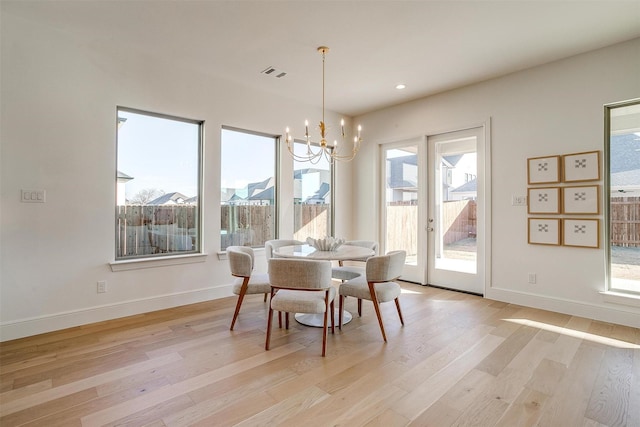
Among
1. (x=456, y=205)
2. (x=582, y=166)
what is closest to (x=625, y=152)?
(x=582, y=166)

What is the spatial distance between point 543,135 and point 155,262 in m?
4.75

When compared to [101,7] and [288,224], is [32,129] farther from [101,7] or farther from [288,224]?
[288,224]

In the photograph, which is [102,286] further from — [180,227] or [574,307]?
→ [574,307]

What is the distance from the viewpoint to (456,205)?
470 centimetres

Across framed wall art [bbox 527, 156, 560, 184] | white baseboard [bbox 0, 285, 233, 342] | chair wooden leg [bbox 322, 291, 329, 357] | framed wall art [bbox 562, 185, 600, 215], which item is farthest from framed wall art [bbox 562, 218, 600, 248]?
white baseboard [bbox 0, 285, 233, 342]

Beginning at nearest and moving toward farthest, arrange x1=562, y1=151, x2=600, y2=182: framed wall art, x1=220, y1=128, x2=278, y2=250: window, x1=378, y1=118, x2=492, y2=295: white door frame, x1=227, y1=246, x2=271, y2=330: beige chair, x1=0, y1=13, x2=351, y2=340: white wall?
x1=0, y1=13, x2=351, y2=340: white wall < x1=227, y1=246, x2=271, y2=330: beige chair < x1=562, y1=151, x2=600, y2=182: framed wall art < x1=378, y1=118, x2=492, y2=295: white door frame < x1=220, y1=128, x2=278, y2=250: window

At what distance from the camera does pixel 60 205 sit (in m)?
3.10

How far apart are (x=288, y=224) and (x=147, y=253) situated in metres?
1.97

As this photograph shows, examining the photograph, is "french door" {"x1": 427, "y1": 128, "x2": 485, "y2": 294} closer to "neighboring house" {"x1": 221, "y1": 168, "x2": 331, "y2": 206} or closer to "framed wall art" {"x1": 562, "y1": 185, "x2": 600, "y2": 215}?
"framed wall art" {"x1": 562, "y1": 185, "x2": 600, "y2": 215}

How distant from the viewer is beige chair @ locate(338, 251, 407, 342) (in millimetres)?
2826

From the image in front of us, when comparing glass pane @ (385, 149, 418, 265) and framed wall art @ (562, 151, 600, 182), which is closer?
framed wall art @ (562, 151, 600, 182)

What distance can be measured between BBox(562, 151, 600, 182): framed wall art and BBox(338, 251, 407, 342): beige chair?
7.30 ft

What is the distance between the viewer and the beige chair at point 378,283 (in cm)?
283

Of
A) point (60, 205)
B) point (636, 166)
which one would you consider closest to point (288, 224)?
point (60, 205)
